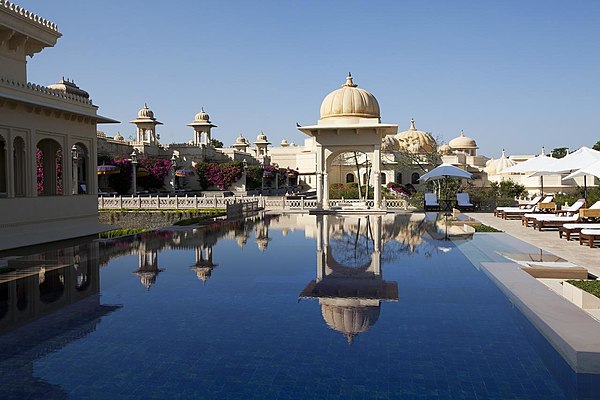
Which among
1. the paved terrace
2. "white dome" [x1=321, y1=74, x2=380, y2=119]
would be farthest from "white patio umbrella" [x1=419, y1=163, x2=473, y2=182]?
the paved terrace

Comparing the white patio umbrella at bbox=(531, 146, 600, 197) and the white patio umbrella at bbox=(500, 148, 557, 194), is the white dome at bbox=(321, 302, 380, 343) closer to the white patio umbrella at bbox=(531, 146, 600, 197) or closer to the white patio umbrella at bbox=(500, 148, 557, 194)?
the white patio umbrella at bbox=(531, 146, 600, 197)

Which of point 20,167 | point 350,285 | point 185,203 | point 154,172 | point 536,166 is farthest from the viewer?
point 154,172

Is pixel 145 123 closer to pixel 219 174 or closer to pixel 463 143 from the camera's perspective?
pixel 219 174

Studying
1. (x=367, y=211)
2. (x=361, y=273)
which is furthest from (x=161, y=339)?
(x=367, y=211)

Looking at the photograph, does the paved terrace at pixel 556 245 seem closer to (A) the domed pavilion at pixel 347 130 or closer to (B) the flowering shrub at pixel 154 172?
(A) the domed pavilion at pixel 347 130

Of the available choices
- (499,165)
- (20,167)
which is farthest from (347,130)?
(499,165)

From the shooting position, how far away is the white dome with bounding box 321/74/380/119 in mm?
29031

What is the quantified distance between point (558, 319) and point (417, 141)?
2077 inches

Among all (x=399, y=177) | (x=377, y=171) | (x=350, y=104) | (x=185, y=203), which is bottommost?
(x=185, y=203)

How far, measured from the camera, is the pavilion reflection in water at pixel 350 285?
7173 millimetres

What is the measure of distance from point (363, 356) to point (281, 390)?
1216 millimetres

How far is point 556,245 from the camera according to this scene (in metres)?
13.6

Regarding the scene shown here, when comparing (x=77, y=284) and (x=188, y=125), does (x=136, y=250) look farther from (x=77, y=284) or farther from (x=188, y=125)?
(x=188, y=125)

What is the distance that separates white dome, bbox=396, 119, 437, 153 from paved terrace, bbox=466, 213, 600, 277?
3690 cm
